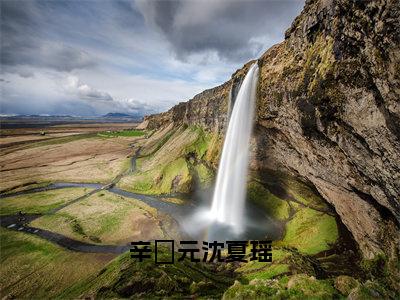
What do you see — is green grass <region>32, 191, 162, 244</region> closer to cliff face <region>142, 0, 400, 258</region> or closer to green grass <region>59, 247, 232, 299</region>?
→ green grass <region>59, 247, 232, 299</region>

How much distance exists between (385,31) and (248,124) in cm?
2229

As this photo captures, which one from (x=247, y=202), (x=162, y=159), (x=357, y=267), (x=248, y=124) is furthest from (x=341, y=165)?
(x=162, y=159)

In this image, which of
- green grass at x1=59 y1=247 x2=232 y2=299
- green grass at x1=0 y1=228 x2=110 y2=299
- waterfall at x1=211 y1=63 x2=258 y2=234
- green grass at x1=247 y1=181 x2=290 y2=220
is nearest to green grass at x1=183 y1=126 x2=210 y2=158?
waterfall at x1=211 y1=63 x2=258 y2=234

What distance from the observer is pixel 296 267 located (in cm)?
1916

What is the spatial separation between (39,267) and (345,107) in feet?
98.4

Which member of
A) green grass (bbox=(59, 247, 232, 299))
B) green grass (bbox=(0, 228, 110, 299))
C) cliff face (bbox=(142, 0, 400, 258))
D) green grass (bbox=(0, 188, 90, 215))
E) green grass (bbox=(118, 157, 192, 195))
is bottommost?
green grass (bbox=(0, 188, 90, 215))

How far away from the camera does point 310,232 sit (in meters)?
28.0

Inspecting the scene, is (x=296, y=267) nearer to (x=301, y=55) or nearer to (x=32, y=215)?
(x=301, y=55)

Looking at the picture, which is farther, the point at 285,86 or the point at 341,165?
the point at 285,86

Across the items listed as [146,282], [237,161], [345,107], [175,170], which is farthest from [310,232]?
[175,170]

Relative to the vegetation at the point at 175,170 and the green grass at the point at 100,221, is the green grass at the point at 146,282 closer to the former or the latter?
the green grass at the point at 100,221

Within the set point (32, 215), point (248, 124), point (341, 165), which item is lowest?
point (32, 215)

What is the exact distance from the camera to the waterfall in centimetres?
3559

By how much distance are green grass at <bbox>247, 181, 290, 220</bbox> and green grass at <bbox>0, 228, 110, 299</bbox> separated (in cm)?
2159
